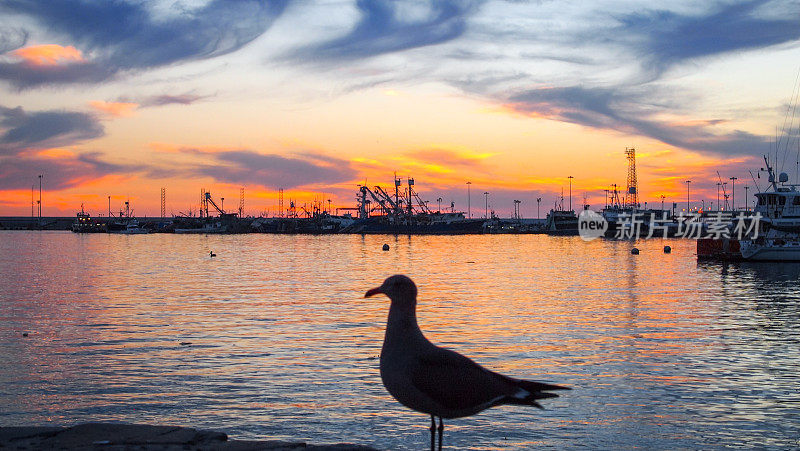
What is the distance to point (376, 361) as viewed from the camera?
1736 cm

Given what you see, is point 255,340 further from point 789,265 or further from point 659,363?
point 789,265

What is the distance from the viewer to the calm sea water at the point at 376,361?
1182cm

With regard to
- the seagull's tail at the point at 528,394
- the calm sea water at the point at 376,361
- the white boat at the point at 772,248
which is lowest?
A: the calm sea water at the point at 376,361

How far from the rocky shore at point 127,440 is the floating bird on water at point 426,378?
0.80 meters

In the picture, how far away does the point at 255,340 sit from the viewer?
67.7ft

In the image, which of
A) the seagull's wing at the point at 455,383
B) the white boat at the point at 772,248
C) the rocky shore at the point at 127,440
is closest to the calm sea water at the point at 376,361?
the rocky shore at the point at 127,440

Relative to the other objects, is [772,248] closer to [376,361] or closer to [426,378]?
[376,361]

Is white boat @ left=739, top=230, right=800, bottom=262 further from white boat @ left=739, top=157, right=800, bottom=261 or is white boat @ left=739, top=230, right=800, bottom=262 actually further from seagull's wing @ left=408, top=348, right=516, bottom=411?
seagull's wing @ left=408, top=348, right=516, bottom=411

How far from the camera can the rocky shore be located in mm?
6398

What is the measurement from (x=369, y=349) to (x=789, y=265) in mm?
51246

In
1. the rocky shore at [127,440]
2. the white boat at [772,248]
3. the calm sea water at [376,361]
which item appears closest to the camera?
the rocky shore at [127,440]

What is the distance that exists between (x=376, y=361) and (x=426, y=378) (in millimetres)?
11425

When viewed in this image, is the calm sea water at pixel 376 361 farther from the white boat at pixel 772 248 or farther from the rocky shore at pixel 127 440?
the white boat at pixel 772 248

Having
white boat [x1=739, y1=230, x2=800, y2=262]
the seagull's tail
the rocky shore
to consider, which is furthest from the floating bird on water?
white boat [x1=739, y1=230, x2=800, y2=262]
